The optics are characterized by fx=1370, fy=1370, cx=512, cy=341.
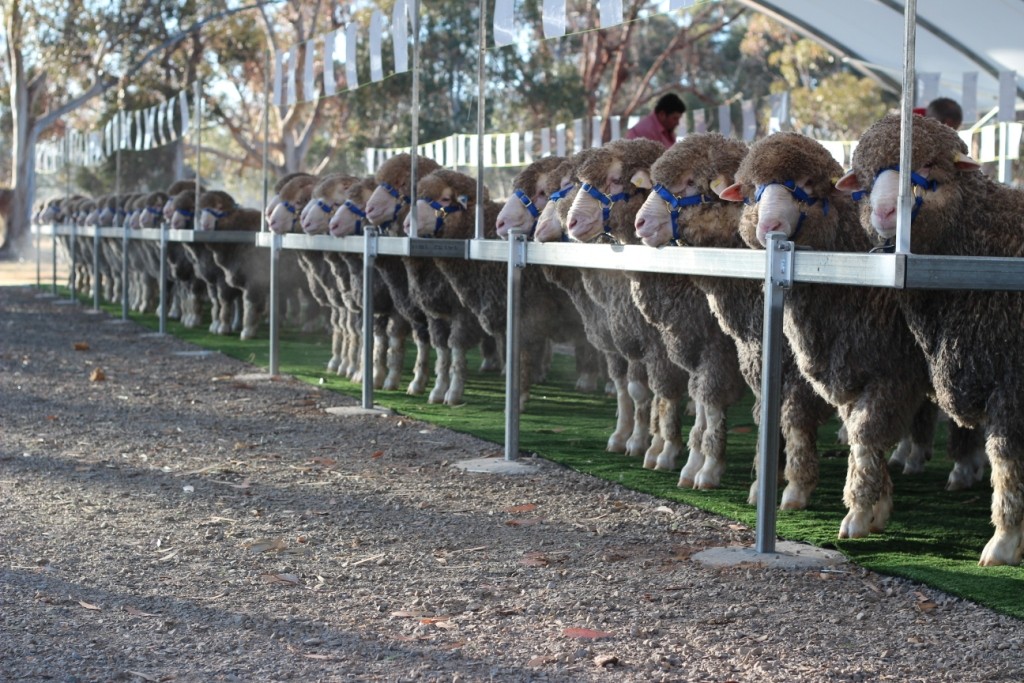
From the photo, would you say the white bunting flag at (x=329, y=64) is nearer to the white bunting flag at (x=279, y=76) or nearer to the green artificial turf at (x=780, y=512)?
the white bunting flag at (x=279, y=76)

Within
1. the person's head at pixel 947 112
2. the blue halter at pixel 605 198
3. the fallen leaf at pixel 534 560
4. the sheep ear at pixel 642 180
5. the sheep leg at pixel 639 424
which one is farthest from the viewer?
the person's head at pixel 947 112

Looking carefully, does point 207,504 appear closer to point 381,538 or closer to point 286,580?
point 381,538

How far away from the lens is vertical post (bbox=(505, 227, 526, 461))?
8.60 metres

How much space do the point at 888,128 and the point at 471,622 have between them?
9.17 ft

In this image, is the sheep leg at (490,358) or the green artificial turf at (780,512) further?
the sheep leg at (490,358)

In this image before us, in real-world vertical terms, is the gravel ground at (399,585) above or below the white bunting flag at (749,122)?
below

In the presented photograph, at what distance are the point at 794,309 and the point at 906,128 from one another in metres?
1.55

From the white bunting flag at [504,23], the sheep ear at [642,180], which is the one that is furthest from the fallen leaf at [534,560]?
the white bunting flag at [504,23]

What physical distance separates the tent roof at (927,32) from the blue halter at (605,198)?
6209mm

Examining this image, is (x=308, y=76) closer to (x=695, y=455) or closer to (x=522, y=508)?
(x=695, y=455)

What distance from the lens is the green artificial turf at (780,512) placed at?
5.75m

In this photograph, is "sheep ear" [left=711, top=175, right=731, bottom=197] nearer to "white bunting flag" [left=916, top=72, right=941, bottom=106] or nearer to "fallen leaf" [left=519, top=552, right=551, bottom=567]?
"fallen leaf" [left=519, top=552, right=551, bottom=567]

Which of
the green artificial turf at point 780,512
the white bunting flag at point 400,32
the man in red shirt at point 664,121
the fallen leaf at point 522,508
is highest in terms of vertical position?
the white bunting flag at point 400,32

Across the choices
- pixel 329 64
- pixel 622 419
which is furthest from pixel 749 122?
pixel 622 419
